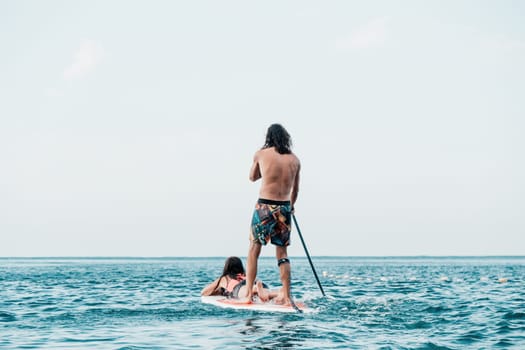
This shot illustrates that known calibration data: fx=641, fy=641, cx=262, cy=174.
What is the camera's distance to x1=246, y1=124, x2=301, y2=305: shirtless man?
1072 cm

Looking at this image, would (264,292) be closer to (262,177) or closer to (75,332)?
(262,177)

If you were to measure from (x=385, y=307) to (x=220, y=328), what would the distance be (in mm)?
3980

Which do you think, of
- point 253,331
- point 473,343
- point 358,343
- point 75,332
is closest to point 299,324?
point 253,331

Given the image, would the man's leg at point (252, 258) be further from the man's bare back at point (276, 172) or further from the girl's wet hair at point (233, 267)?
the girl's wet hair at point (233, 267)

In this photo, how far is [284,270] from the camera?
10.8 metres

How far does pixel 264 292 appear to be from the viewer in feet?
37.7

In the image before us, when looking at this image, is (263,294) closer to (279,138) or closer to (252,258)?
(252,258)

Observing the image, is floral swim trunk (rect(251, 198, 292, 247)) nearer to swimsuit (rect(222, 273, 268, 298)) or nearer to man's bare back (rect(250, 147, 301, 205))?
man's bare back (rect(250, 147, 301, 205))

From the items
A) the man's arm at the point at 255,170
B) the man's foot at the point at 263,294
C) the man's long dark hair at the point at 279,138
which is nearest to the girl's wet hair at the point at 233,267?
the man's foot at the point at 263,294

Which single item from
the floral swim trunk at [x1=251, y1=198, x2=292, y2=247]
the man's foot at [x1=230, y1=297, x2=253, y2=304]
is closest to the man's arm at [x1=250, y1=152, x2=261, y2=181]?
the floral swim trunk at [x1=251, y1=198, x2=292, y2=247]

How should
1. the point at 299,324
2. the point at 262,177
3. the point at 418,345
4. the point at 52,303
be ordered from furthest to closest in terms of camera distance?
the point at 52,303, the point at 262,177, the point at 299,324, the point at 418,345

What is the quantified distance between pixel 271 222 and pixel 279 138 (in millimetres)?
1439

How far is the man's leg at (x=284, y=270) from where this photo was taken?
10828mm

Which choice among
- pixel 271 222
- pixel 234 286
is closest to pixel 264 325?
pixel 271 222
